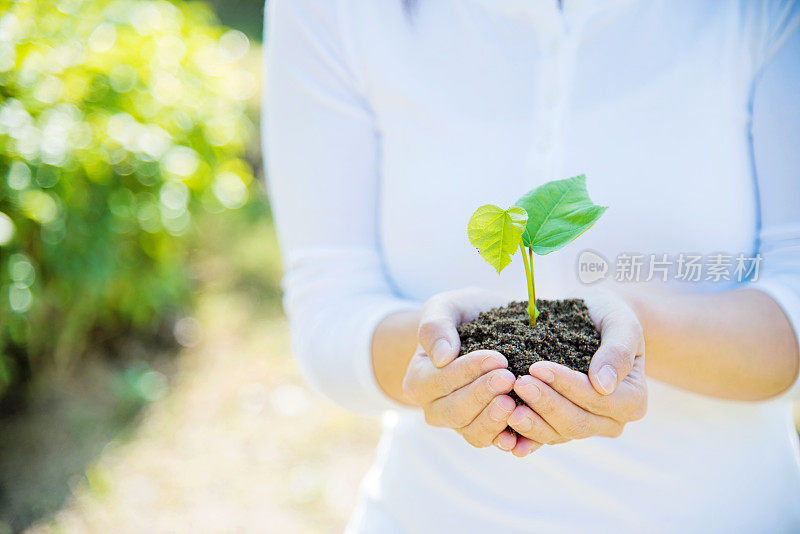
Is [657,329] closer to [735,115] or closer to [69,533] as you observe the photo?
[735,115]

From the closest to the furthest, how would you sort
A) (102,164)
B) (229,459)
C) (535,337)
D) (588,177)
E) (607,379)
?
(607,379)
(535,337)
(588,177)
(102,164)
(229,459)

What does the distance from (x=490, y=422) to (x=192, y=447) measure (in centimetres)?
197

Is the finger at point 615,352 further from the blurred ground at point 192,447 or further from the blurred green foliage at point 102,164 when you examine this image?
the blurred green foliage at point 102,164

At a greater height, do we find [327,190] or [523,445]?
[327,190]

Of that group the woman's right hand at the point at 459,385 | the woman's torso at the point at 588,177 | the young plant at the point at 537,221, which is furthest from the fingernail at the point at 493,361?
the woman's torso at the point at 588,177

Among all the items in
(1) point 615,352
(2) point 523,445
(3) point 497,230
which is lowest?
(2) point 523,445

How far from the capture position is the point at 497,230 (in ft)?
2.43

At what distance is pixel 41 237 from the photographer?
7.03ft

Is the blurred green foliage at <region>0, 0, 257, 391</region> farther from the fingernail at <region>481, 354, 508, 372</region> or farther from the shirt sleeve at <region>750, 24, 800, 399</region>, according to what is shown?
the shirt sleeve at <region>750, 24, 800, 399</region>

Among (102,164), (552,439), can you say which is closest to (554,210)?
(552,439)

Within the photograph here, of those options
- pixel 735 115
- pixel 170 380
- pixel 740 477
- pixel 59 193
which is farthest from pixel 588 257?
pixel 170 380

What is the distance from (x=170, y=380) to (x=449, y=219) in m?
2.12

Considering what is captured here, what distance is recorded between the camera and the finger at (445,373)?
715 mm

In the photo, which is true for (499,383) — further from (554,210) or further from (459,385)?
(554,210)
